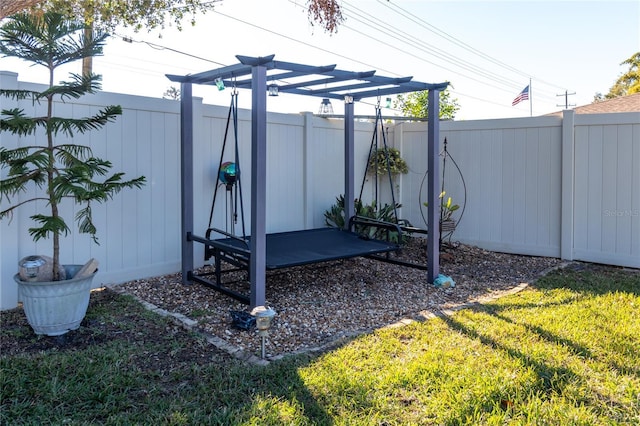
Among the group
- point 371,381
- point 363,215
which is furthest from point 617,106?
point 371,381

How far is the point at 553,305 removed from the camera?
3.78m

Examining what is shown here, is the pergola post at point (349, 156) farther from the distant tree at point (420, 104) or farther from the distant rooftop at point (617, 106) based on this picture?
the distant tree at point (420, 104)

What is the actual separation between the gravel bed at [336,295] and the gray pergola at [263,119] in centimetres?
29

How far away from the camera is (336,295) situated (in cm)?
420

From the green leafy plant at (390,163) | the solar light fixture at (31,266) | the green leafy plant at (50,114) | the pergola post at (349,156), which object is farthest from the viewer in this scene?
the green leafy plant at (390,163)

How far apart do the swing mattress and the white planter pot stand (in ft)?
3.85

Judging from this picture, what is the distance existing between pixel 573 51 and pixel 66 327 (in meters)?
14.1

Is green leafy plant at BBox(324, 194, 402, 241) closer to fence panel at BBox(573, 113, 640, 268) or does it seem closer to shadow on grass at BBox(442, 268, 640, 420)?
shadow on grass at BBox(442, 268, 640, 420)

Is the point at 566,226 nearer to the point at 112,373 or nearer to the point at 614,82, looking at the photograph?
the point at 112,373

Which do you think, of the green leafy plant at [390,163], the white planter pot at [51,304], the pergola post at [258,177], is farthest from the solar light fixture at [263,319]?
the green leafy plant at [390,163]

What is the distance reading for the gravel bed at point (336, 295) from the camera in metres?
3.23

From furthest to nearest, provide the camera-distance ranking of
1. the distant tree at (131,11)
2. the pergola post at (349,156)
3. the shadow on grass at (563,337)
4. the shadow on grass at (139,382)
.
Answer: the distant tree at (131,11)
the pergola post at (349,156)
the shadow on grass at (563,337)
the shadow on grass at (139,382)

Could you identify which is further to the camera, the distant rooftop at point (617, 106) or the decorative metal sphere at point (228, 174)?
the distant rooftop at point (617, 106)

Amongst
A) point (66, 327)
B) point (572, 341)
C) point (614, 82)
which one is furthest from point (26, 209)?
point (614, 82)
